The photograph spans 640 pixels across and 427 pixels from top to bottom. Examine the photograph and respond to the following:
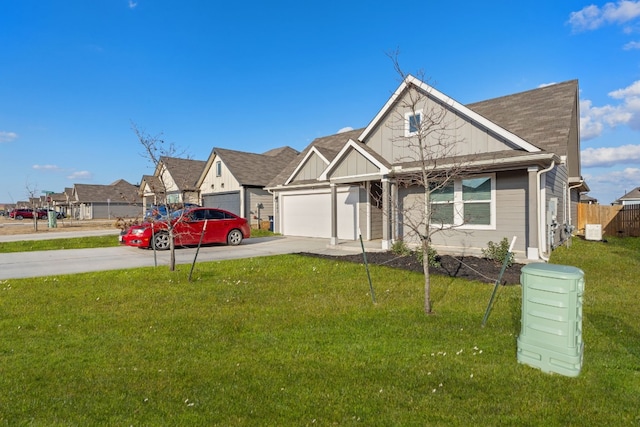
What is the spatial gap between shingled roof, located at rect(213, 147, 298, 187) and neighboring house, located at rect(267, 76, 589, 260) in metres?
8.85

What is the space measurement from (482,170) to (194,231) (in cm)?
975

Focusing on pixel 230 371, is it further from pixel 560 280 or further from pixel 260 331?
pixel 560 280

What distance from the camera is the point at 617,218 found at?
18234mm

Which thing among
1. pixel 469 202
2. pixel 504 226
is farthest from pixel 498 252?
pixel 469 202

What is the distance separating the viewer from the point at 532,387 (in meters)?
3.30

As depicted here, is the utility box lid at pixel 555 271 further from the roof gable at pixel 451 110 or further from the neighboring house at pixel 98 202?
the neighboring house at pixel 98 202

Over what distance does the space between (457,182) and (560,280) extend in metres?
8.16

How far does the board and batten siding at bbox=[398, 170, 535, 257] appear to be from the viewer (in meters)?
10.2

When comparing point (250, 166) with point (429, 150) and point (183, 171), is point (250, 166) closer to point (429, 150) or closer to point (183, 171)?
point (183, 171)

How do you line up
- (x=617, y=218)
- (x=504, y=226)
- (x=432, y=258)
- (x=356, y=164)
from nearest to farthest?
(x=432, y=258), (x=504, y=226), (x=356, y=164), (x=617, y=218)

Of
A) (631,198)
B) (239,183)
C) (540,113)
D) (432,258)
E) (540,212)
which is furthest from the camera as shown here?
(631,198)

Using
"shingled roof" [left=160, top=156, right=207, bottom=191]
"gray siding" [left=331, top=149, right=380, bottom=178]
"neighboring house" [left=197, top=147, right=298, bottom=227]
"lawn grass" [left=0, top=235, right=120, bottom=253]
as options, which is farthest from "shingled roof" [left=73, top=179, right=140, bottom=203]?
"gray siding" [left=331, top=149, right=380, bottom=178]

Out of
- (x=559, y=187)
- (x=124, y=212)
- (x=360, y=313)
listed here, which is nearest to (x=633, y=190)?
(x=559, y=187)

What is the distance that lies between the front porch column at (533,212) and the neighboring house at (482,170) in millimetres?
23
